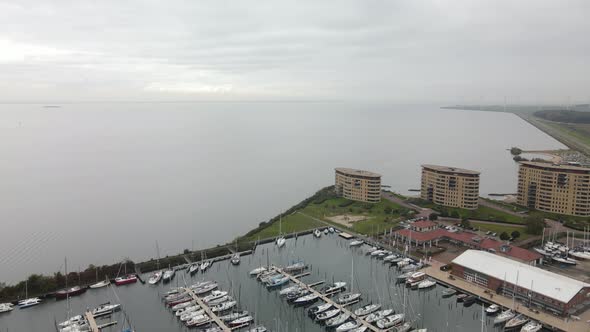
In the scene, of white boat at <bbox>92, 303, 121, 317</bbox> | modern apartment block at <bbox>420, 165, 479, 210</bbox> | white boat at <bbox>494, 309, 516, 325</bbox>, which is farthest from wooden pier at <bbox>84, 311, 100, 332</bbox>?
modern apartment block at <bbox>420, 165, 479, 210</bbox>

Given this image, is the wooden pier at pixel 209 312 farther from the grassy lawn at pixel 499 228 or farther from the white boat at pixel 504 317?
the grassy lawn at pixel 499 228

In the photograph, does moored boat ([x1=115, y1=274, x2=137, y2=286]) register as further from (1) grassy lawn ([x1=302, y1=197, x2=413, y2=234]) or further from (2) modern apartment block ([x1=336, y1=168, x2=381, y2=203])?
(2) modern apartment block ([x1=336, y1=168, x2=381, y2=203])

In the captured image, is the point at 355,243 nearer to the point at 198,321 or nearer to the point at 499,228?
the point at 499,228

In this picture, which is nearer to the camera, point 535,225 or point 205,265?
point 205,265

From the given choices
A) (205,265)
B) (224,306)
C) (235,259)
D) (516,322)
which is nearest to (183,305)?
(224,306)

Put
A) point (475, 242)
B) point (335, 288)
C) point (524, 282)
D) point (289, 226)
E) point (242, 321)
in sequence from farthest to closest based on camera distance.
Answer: point (289, 226) → point (475, 242) → point (335, 288) → point (524, 282) → point (242, 321)

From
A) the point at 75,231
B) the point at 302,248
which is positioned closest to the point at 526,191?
the point at 302,248

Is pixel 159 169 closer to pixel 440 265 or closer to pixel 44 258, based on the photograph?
pixel 44 258
